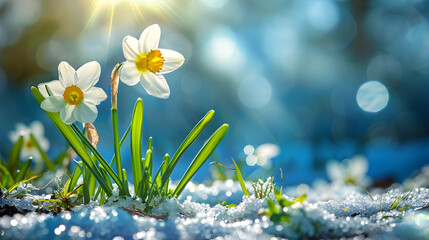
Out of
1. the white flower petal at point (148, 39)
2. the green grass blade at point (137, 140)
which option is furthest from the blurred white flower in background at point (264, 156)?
the white flower petal at point (148, 39)

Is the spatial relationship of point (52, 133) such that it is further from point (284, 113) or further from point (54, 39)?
point (284, 113)

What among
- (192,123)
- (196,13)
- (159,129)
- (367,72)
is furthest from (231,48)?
(367,72)

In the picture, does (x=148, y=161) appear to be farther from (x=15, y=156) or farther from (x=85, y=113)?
(x=15, y=156)

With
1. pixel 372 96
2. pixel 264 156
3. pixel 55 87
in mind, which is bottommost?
pixel 55 87

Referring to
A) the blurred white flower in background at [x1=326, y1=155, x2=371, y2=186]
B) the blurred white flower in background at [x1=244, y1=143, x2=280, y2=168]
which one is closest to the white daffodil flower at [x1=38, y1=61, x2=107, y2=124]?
the blurred white flower in background at [x1=244, y1=143, x2=280, y2=168]

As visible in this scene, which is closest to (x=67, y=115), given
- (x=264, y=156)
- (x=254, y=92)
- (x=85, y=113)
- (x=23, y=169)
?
(x=85, y=113)

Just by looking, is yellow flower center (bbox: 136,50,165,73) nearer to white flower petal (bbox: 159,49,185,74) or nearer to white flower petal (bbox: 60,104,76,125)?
white flower petal (bbox: 159,49,185,74)
